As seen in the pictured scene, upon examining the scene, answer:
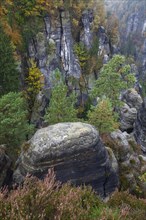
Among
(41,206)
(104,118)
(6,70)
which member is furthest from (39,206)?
(6,70)

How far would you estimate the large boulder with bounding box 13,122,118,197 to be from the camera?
19297 millimetres

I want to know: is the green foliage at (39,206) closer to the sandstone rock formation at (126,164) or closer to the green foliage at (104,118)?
the sandstone rock formation at (126,164)

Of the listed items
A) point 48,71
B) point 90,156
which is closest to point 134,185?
point 90,156

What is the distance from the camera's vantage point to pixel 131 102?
7081cm

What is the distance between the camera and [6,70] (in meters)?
39.2

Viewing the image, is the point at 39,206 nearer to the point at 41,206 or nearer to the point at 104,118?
the point at 41,206

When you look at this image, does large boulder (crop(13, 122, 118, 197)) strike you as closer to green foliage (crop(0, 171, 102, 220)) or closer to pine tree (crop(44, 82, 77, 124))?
pine tree (crop(44, 82, 77, 124))

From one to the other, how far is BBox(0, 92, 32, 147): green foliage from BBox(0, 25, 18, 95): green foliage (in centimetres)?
1433

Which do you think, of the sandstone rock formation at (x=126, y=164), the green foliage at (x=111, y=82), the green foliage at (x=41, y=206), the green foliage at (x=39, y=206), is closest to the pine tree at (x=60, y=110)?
the sandstone rock formation at (x=126, y=164)

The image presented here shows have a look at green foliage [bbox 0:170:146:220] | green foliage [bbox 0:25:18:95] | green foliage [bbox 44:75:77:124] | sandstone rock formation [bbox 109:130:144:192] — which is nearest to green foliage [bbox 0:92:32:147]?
green foliage [bbox 44:75:77:124]

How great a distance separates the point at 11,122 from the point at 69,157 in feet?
21.4

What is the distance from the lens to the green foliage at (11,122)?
23.5 meters

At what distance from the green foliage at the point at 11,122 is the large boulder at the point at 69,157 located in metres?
3.14

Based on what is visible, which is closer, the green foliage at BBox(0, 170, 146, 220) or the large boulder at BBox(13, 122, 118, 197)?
the green foliage at BBox(0, 170, 146, 220)
